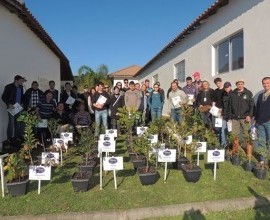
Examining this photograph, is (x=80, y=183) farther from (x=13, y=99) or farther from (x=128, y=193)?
(x=13, y=99)

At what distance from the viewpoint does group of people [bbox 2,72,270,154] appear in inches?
326

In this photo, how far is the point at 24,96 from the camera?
10.4 metres

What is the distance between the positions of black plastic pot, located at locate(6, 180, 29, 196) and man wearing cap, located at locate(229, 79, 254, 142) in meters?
4.91

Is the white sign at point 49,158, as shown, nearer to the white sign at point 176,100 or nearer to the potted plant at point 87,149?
the potted plant at point 87,149

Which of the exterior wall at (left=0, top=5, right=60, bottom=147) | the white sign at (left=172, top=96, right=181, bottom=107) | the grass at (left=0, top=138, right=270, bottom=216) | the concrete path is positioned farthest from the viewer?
the exterior wall at (left=0, top=5, right=60, bottom=147)

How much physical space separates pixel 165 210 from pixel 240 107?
393 cm

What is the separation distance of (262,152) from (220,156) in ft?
3.18

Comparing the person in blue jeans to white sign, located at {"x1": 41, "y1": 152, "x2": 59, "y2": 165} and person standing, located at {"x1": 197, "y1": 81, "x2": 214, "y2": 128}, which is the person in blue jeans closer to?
person standing, located at {"x1": 197, "y1": 81, "x2": 214, "y2": 128}

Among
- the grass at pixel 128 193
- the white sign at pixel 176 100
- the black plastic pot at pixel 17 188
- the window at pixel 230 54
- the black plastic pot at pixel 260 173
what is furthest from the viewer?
the white sign at pixel 176 100

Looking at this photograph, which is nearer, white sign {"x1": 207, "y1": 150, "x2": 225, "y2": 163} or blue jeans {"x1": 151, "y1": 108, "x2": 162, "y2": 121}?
white sign {"x1": 207, "y1": 150, "x2": 225, "y2": 163}

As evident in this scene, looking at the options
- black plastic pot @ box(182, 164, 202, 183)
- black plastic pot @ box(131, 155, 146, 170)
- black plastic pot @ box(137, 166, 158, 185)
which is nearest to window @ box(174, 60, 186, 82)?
black plastic pot @ box(131, 155, 146, 170)

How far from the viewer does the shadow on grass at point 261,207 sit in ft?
17.2

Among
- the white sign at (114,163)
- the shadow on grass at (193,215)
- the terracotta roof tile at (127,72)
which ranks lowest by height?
the shadow on grass at (193,215)

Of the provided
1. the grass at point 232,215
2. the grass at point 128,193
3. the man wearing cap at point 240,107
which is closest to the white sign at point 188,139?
the grass at point 128,193
